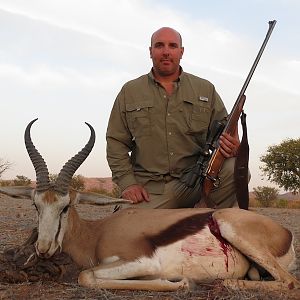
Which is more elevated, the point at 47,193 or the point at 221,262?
the point at 47,193

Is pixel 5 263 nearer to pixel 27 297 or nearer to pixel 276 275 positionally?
pixel 27 297

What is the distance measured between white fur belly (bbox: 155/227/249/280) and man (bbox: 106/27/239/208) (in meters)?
1.77

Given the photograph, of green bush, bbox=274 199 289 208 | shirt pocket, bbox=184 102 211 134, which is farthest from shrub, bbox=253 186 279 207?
shirt pocket, bbox=184 102 211 134

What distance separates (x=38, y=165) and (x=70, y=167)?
27 cm

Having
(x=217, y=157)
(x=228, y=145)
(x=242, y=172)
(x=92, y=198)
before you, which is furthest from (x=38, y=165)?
(x=242, y=172)

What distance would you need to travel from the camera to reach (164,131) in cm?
642

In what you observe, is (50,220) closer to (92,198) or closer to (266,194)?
(92,198)

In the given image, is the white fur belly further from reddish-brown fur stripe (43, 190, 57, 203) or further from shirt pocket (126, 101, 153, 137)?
shirt pocket (126, 101, 153, 137)

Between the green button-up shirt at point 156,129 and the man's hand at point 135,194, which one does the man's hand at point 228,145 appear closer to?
the green button-up shirt at point 156,129

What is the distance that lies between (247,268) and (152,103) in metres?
2.60

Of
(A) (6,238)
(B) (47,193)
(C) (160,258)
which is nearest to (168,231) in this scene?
(C) (160,258)

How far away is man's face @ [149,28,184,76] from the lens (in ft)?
21.1

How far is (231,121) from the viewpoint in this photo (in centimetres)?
626

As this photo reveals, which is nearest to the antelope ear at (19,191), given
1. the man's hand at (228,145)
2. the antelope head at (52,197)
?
the antelope head at (52,197)
